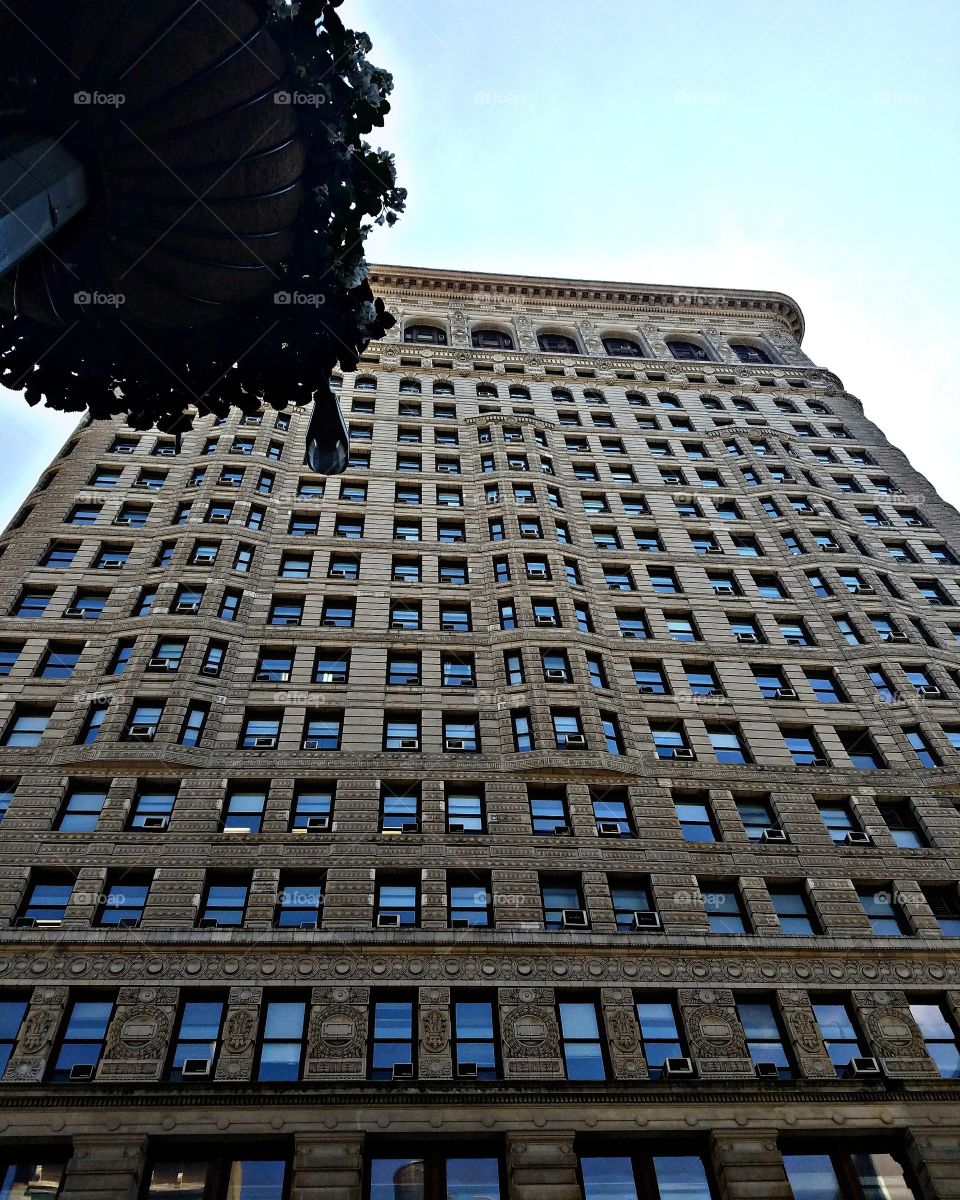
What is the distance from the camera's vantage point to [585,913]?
22.4m

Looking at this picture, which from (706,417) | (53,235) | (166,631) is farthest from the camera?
(706,417)

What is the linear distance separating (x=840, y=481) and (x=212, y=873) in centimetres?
3151

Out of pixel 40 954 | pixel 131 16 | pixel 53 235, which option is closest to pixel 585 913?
pixel 40 954

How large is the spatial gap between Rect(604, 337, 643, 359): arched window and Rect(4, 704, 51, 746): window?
116 ft

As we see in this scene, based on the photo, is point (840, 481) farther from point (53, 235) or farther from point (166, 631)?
point (53, 235)

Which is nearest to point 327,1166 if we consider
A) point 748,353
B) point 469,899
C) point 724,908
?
point 469,899

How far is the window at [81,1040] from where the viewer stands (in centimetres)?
1838

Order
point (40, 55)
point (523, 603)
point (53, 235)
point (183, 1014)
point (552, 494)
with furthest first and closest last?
point (552, 494)
point (523, 603)
point (183, 1014)
point (53, 235)
point (40, 55)

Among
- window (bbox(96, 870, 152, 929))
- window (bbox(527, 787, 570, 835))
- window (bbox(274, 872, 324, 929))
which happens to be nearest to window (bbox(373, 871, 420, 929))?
window (bbox(274, 872, 324, 929))

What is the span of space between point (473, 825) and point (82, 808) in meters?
9.23

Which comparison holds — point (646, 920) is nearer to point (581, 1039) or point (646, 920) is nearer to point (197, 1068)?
point (581, 1039)

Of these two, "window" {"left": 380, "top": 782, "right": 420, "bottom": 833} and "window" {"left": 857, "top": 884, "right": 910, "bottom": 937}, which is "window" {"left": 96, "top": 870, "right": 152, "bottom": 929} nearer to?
"window" {"left": 380, "top": 782, "right": 420, "bottom": 833}

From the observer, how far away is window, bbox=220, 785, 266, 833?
23.8 m

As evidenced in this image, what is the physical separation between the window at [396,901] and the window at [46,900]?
258 inches
